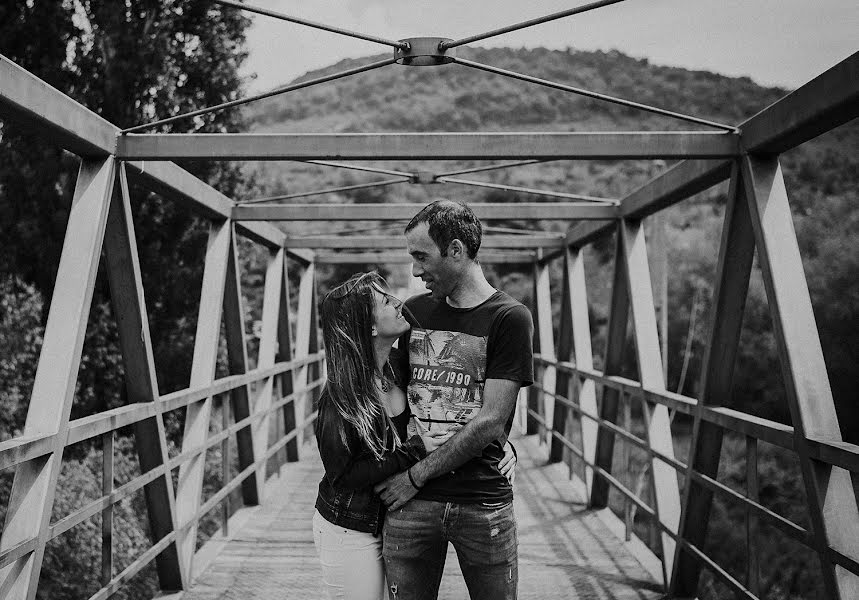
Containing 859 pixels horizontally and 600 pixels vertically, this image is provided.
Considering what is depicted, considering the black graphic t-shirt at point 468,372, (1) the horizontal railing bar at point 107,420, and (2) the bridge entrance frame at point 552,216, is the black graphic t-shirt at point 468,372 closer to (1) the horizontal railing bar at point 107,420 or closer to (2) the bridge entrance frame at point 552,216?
(2) the bridge entrance frame at point 552,216

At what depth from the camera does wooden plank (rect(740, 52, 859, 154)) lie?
2.61 metres

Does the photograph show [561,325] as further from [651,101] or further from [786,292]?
[651,101]

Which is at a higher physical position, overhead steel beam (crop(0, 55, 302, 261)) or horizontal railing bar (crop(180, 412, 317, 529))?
overhead steel beam (crop(0, 55, 302, 261))

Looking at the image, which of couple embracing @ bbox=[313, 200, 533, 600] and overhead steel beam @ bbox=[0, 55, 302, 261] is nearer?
couple embracing @ bbox=[313, 200, 533, 600]

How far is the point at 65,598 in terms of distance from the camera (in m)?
10.4

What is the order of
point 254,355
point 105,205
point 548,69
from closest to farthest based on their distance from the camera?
point 105,205, point 254,355, point 548,69

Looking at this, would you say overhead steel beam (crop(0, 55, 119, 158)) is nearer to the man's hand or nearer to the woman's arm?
the woman's arm

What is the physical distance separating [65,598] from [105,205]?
8472 millimetres

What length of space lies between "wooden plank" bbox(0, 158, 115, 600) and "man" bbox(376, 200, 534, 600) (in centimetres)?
136

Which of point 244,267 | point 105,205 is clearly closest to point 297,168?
point 244,267

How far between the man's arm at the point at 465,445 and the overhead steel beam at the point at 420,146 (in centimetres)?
174

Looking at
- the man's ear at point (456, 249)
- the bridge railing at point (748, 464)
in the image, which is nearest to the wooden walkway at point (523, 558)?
the bridge railing at point (748, 464)

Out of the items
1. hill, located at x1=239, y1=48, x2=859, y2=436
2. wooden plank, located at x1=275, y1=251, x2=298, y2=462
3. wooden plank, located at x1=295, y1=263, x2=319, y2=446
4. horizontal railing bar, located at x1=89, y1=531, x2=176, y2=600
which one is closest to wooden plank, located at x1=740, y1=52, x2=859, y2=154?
horizontal railing bar, located at x1=89, y1=531, x2=176, y2=600

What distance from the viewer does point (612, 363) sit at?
6.23 metres
